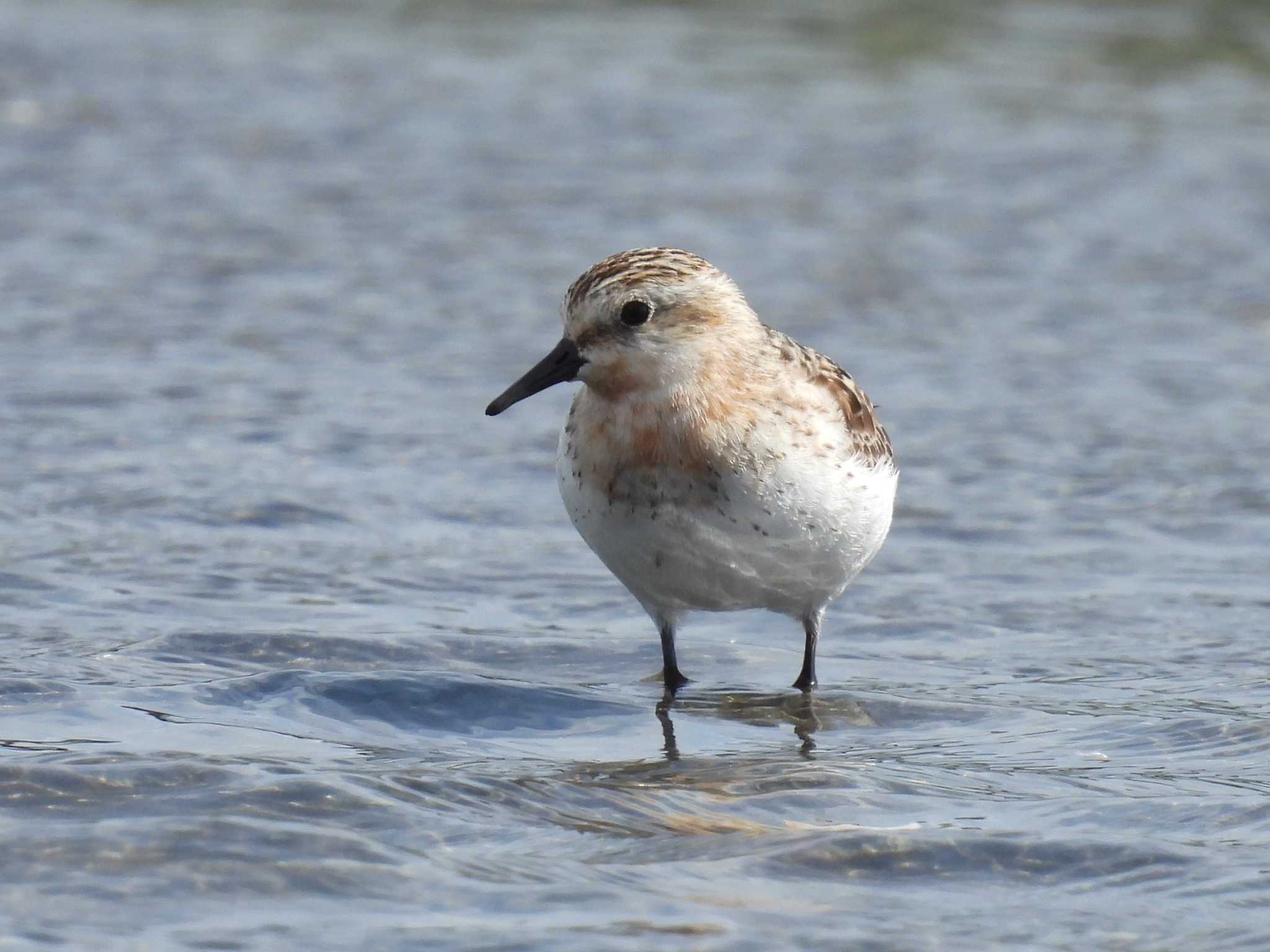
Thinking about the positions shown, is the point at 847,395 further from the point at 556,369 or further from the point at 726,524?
the point at 556,369

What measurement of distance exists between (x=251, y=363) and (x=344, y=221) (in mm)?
3727

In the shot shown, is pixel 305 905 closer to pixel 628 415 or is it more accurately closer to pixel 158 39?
pixel 628 415

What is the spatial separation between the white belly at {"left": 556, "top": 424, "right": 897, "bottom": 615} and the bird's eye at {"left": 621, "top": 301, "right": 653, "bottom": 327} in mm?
493

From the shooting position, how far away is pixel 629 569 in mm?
7062

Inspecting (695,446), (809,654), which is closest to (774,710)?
(809,654)

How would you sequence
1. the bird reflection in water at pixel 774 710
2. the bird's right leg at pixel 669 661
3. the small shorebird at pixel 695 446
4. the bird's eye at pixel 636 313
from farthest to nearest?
the bird's right leg at pixel 669 661 → the bird reflection in water at pixel 774 710 → the bird's eye at pixel 636 313 → the small shorebird at pixel 695 446

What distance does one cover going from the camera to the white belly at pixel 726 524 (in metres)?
6.87

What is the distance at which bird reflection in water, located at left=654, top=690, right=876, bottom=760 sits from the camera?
7199mm

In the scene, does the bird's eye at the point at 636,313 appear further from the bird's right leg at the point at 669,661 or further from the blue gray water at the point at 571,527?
the blue gray water at the point at 571,527

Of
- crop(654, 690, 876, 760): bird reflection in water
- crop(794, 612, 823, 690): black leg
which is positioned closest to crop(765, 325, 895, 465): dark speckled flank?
crop(794, 612, 823, 690): black leg

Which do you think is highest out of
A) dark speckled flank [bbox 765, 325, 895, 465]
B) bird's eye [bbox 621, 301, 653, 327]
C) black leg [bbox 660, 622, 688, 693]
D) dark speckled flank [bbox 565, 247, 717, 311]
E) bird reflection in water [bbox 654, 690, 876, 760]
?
dark speckled flank [bbox 565, 247, 717, 311]

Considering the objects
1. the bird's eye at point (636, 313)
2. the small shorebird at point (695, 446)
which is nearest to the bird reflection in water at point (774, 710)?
the small shorebird at point (695, 446)

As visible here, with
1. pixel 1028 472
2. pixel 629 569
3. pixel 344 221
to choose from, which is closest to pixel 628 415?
pixel 629 569

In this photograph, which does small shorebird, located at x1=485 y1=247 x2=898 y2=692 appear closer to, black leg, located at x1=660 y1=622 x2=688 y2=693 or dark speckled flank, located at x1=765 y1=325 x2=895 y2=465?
dark speckled flank, located at x1=765 y1=325 x2=895 y2=465
